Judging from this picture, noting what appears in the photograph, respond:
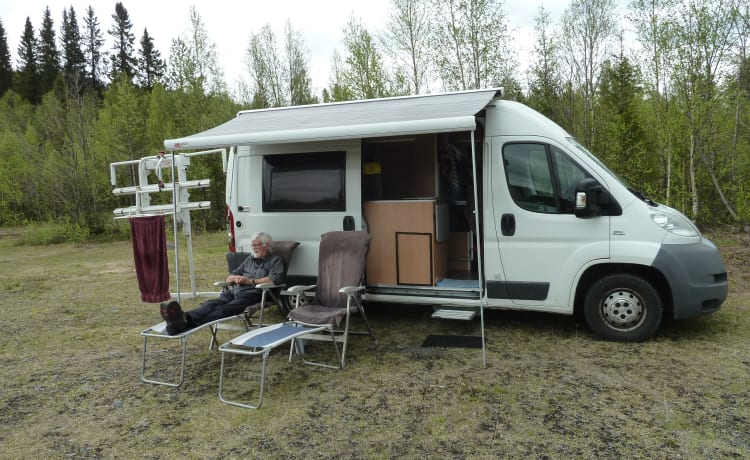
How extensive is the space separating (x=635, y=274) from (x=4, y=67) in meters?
56.2

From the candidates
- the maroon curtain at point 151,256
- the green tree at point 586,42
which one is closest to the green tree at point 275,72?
the green tree at point 586,42

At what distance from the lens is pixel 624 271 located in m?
4.57

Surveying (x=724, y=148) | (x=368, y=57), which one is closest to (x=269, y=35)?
(x=368, y=57)

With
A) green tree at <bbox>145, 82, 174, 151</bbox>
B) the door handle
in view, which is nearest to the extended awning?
the door handle

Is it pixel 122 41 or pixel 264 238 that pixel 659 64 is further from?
pixel 122 41

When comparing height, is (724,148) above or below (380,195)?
above

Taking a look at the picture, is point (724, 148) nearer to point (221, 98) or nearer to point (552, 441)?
point (552, 441)

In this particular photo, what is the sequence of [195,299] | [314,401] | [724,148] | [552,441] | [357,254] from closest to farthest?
[552,441] < [314,401] < [357,254] < [195,299] < [724,148]

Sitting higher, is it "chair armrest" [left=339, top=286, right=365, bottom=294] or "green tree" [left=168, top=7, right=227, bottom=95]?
"green tree" [left=168, top=7, right=227, bottom=95]

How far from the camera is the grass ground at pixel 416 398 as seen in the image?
3021 mm

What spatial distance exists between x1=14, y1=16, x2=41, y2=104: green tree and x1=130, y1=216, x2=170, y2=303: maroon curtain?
44634 mm

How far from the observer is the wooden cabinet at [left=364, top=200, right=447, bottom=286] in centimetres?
529

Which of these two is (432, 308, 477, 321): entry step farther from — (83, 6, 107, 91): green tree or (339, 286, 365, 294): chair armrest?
(83, 6, 107, 91): green tree

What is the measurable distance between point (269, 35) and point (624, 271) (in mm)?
22883
